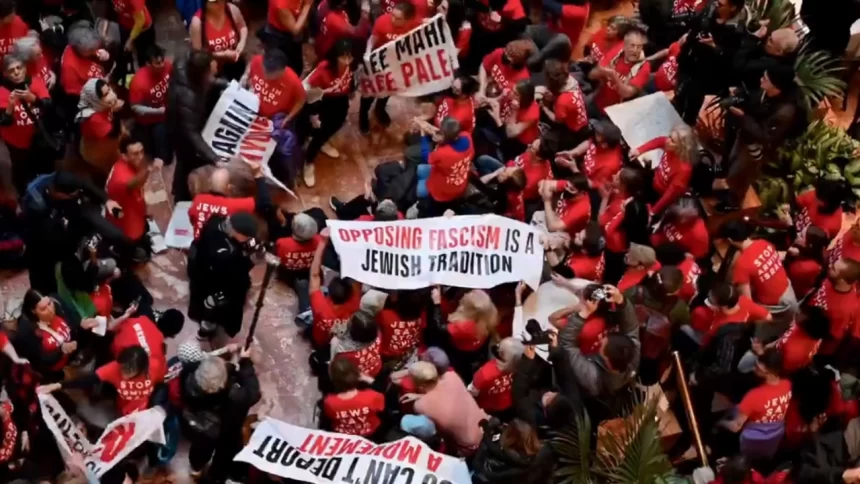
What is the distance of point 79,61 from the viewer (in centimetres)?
775

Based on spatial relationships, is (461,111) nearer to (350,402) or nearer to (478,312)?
(478,312)

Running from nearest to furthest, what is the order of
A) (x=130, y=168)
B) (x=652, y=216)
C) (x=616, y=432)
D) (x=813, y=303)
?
(x=616, y=432) < (x=813, y=303) < (x=130, y=168) < (x=652, y=216)

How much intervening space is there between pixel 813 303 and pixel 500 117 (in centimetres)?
281

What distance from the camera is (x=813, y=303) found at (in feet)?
22.1

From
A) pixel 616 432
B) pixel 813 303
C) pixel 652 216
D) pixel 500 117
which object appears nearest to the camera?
pixel 616 432

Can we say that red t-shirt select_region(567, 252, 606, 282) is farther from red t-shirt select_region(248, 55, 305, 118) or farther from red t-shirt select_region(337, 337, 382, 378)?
red t-shirt select_region(248, 55, 305, 118)

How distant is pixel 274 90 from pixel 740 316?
3643 mm

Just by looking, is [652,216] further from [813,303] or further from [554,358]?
[554,358]

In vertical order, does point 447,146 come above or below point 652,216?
above

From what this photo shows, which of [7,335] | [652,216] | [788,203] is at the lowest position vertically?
[788,203]

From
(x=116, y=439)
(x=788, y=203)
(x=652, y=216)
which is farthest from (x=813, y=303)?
(x=116, y=439)

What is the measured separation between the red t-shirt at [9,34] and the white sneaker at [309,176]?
235cm

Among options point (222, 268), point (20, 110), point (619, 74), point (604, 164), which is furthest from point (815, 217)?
point (20, 110)

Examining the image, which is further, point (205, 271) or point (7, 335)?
point (205, 271)
